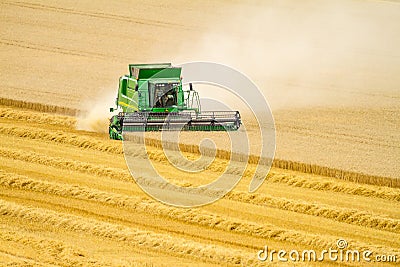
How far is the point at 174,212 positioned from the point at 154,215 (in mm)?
404

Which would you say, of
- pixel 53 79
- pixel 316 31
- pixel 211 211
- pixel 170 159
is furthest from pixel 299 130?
pixel 316 31

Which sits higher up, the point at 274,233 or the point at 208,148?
the point at 208,148

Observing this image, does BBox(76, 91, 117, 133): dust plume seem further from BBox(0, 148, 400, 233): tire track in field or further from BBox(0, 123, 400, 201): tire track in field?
BBox(0, 148, 400, 233): tire track in field

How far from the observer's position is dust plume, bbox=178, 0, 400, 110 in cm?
2892

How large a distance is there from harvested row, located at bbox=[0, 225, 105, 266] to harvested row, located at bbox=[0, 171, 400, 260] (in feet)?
7.68

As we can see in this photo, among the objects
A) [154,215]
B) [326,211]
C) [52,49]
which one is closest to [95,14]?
[52,49]

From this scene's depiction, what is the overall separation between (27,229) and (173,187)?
149 inches

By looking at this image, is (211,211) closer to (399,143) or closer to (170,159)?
(170,159)

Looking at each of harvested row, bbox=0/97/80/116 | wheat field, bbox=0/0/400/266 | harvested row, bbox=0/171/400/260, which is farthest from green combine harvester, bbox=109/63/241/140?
harvested row, bbox=0/97/80/116

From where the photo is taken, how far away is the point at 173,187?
19.2 m

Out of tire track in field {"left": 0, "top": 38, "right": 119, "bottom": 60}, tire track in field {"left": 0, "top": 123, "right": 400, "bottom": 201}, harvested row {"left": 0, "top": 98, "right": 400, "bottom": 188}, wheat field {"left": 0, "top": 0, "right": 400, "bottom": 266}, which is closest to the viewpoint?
wheat field {"left": 0, "top": 0, "right": 400, "bottom": 266}

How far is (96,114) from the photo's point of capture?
24.3 metres

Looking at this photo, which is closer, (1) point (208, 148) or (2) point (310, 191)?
(2) point (310, 191)

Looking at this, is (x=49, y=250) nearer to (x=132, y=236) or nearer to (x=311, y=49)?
(x=132, y=236)
